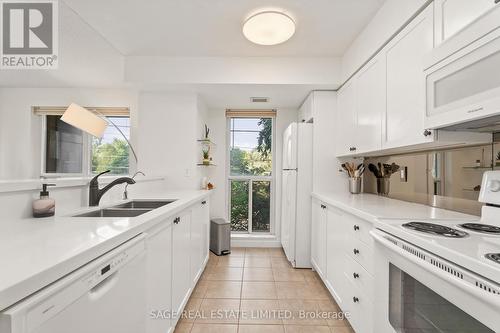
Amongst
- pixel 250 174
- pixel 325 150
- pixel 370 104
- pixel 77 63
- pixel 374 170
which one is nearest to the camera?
pixel 370 104

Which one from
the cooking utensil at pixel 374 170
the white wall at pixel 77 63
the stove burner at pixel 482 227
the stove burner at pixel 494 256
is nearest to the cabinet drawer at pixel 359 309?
the stove burner at pixel 482 227

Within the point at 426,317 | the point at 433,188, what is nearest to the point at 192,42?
the point at 433,188

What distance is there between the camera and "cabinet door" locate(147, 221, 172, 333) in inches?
52.5

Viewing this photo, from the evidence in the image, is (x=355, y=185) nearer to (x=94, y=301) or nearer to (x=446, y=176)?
(x=446, y=176)

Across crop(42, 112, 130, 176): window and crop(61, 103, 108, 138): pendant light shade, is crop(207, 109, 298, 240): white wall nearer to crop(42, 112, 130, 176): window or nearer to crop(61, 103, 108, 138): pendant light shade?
crop(42, 112, 130, 176): window

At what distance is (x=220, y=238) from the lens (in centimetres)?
342

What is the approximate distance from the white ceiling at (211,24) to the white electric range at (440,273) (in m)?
1.61

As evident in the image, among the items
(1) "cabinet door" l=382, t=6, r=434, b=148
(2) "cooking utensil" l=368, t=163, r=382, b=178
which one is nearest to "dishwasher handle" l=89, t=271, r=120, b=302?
(1) "cabinet door" l=382, t=6, r=434, b=148

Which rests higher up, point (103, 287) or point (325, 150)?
point (325, 150)

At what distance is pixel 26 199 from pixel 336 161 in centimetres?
279

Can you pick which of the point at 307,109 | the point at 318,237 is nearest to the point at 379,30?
the point at 307,109

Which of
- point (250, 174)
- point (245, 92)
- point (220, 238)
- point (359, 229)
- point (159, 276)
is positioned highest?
point (245, 92)

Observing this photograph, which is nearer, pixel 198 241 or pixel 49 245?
pixel 49 245

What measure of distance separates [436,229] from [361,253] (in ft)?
1.98
